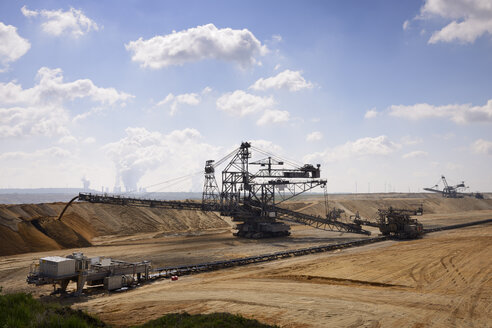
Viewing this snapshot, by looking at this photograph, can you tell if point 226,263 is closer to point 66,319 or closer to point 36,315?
point 66,319

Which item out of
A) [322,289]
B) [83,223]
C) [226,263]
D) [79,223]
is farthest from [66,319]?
[83,223]

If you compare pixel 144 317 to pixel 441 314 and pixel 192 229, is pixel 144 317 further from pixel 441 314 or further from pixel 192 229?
pixel 192 229

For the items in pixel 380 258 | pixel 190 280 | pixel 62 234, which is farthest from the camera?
pixel 62 234

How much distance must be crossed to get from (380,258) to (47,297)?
1062 inches

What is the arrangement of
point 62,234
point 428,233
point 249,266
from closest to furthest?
point 249,266 → point 62,234 → point 428,233

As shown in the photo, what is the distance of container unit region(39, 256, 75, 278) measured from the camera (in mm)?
19469

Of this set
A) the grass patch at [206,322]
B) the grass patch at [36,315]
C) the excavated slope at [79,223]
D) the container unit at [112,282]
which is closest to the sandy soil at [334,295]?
the container unit at [112,282]

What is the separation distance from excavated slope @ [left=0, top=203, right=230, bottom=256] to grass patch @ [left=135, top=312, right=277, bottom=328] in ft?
91.0

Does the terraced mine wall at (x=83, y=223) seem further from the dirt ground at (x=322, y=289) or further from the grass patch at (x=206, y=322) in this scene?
the grass patch at (x=206, y=322)

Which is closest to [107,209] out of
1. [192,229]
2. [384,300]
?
[192,229]

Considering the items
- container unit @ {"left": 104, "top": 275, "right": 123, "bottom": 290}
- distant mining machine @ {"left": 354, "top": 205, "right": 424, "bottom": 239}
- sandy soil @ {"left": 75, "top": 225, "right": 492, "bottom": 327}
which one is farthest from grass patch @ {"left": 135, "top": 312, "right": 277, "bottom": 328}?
distant mining machine @ {"left": 354, "top": 205, "right": 424, "bottom": 239}

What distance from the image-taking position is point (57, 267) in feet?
63.8

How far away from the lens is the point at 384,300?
60.6ft

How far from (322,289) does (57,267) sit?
16.1m
